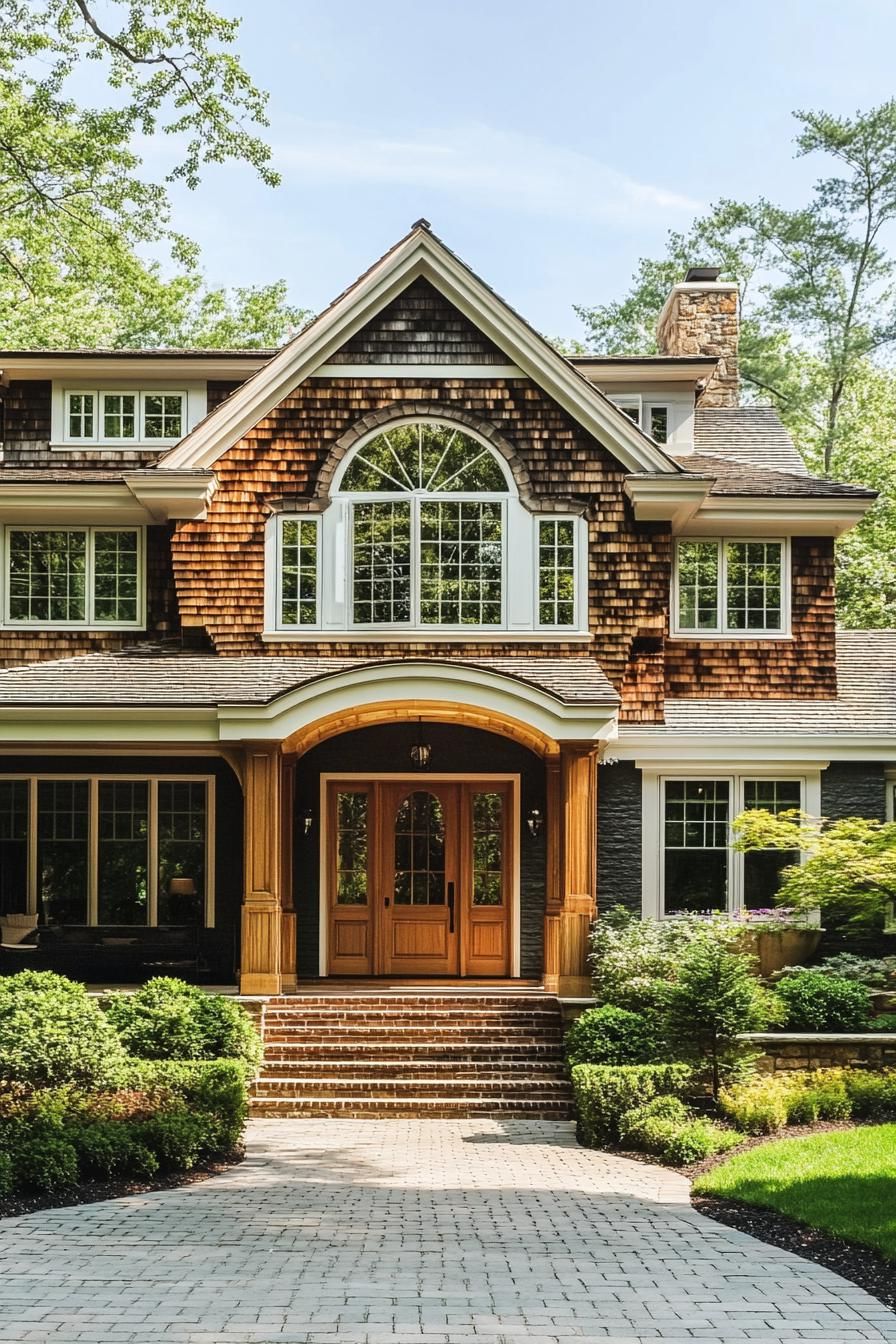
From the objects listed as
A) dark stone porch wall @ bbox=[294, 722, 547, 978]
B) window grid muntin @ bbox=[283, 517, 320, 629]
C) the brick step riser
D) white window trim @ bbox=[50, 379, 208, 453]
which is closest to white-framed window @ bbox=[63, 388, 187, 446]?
white window trim @ bbox=[50, 379, 208, 453]

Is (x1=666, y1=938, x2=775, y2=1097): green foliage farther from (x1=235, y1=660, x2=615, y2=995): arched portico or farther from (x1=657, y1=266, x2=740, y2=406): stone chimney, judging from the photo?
(x1=657, y1=266, x2=740, y2=406): stone chimney

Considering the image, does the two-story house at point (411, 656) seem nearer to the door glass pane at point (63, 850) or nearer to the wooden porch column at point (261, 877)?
the door glass pane at point (63, 850)

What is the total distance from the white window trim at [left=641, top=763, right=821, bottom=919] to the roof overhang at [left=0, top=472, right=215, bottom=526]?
630 centimetres

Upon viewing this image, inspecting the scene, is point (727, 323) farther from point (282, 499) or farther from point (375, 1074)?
point (375, 1074)

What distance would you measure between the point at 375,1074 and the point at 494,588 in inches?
231

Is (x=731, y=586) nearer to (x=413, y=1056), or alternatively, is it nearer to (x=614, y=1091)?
(x=413, y=1056)

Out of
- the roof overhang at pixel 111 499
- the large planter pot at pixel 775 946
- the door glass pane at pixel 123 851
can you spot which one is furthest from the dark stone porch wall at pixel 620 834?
the roof overhang at pixel 111 499

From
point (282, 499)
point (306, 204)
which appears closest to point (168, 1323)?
point (282, 499)

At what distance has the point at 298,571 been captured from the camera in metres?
16.0

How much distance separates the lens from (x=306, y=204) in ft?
78.4

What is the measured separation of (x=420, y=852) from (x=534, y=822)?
1454 millimetres

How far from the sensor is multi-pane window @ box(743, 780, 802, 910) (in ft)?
53.6

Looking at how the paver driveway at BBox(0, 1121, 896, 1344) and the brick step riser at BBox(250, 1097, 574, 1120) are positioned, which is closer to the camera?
the paver driveway at BBox(0, 1121, 896, 1344)

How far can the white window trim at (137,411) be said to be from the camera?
59.6 ft
